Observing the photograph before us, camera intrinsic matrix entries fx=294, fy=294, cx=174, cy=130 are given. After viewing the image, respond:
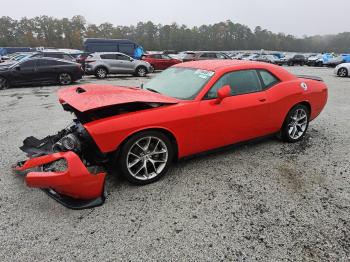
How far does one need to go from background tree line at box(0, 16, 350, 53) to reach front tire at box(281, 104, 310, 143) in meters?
77.4

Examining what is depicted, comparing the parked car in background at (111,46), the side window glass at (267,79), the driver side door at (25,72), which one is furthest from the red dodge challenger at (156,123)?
the parked car in background at (111,46)

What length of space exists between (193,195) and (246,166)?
1.11 meters

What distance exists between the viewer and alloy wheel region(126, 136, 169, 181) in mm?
3451

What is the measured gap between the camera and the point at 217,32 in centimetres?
9656

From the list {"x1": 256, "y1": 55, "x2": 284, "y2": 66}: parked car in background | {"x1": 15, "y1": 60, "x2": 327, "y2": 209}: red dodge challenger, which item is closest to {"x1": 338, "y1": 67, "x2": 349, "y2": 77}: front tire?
{"x1": 256, "y1": 55, "x2": 284, "y2": 66}: parked car in background

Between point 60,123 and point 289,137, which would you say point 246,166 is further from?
point 60,123

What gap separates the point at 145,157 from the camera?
3.50 meters

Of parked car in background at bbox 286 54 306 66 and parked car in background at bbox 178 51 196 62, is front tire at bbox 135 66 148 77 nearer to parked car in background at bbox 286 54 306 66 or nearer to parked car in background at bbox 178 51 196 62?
parked car in background at bbox 178 51 196 62

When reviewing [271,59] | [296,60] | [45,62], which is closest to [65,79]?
[45,62]

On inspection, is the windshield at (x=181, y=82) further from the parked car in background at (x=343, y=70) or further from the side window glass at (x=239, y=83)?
the parked car in background at (x=343, y=70)

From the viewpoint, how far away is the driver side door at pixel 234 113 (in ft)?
12.5

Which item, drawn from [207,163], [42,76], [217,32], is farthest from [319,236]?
[217,32]

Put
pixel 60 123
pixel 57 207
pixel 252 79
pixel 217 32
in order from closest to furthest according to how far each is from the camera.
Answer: pixel 57 207
pixel 252 79
pixel 60 123
pixel 217 32

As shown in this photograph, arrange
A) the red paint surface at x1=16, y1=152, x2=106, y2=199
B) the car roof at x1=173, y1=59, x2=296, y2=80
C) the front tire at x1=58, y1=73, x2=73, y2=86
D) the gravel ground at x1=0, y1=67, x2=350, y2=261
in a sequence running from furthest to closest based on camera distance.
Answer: the front tire at x1=58, y1=73, x2=73, y2=86 → the car roof at x1=173, y1=59, x2=296, y2=80 → the red paint surface at x1=16, y1=152, x2=106, y2=199 → the gravel ground at x1=0, y1=67, x2=350, y2=261
